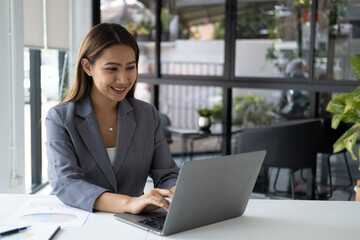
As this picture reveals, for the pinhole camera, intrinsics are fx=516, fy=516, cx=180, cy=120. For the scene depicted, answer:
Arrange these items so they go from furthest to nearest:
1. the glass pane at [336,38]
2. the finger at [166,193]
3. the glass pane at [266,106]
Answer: the glass pane at [266,106], the glass pane at [336,38], the finger at [166,193]

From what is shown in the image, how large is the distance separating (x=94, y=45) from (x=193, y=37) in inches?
129

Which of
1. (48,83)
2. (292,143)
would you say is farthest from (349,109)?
(48,83)

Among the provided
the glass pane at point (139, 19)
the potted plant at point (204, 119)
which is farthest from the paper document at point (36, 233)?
the glass pane at point (139, 19)

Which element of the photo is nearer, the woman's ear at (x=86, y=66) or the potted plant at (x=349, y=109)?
the woman's ear at (x=86, y=66)

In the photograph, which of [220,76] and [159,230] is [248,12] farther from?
[159,230]

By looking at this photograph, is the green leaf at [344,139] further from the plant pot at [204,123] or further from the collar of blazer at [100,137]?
the collar of blazer at [100,137]

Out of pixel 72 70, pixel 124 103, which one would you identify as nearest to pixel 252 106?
pixel 72 70

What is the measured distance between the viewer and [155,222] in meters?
1.77

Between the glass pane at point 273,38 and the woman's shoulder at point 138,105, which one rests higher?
the glass pane at point 273,38

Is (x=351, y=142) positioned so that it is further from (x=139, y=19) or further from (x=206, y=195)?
(x=139, y=19)

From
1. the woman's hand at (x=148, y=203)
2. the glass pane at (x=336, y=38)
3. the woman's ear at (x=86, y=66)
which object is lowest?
the woman's hand at (x=148, y=203)

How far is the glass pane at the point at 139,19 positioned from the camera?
556 centimetres

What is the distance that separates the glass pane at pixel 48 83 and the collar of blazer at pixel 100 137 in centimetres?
252

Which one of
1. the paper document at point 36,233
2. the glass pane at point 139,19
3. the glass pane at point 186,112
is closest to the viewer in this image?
the paper document at point 36,233
